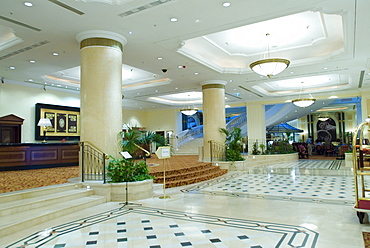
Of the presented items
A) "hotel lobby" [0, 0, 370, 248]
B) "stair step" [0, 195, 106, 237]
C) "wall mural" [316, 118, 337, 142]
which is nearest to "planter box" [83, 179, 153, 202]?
"hotel lobby" [0, 0, 370, 248]

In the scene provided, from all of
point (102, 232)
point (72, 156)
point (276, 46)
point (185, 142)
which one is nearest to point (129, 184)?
point (102, 232)

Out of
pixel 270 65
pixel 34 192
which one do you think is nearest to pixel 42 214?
pixel 34 192

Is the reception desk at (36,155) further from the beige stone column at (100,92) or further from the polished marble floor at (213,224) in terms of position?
the polished marble floor at (213,224)

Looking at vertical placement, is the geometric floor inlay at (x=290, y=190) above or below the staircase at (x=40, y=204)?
below

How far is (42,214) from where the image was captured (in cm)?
465

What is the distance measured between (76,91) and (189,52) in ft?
25.6

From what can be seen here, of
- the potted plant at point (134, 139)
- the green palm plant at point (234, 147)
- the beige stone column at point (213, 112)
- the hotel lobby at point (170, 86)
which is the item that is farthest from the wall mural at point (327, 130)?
the potted plant at point (134, 139)

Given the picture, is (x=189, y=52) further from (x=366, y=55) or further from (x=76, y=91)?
(x=76, y=91)

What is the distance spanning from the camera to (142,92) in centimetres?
1483

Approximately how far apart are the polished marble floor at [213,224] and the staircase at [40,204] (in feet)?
0.53

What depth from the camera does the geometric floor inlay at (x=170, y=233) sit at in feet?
11.7

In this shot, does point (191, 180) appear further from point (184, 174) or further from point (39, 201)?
point (39, 201)

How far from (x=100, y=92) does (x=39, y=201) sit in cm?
286

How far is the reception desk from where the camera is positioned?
8.86 metres
